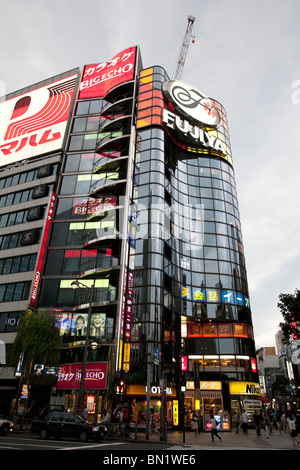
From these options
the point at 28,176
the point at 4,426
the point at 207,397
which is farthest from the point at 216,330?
the point at 28,176

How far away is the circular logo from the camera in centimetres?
5144

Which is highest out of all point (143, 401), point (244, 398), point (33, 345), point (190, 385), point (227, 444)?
point (33, 345)

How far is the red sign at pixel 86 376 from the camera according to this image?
30.7 metres

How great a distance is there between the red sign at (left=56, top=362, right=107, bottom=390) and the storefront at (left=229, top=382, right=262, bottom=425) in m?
17.7

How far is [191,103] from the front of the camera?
53.8m

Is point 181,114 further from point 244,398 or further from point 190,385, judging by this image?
point 244,398

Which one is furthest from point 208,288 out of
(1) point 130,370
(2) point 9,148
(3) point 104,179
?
(2) point 9,148

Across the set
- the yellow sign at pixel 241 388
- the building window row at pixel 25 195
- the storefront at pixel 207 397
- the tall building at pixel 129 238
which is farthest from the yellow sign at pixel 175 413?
the building window row at pixel 25 195

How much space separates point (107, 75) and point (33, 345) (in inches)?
1753

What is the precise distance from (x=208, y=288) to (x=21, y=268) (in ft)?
79.8

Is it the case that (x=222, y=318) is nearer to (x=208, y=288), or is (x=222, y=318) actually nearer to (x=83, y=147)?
(x=208, y=288)

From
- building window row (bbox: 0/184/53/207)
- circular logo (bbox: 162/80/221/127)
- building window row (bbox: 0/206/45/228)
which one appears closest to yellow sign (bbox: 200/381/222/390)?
building window row (bbox: 0/206/45/228)

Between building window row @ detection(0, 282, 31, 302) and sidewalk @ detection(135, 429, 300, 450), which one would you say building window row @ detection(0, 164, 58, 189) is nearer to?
building window row @ detection(0, 282, 31, 302)

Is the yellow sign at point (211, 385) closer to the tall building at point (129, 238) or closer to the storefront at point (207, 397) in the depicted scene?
the storefront at point (207, 397)
